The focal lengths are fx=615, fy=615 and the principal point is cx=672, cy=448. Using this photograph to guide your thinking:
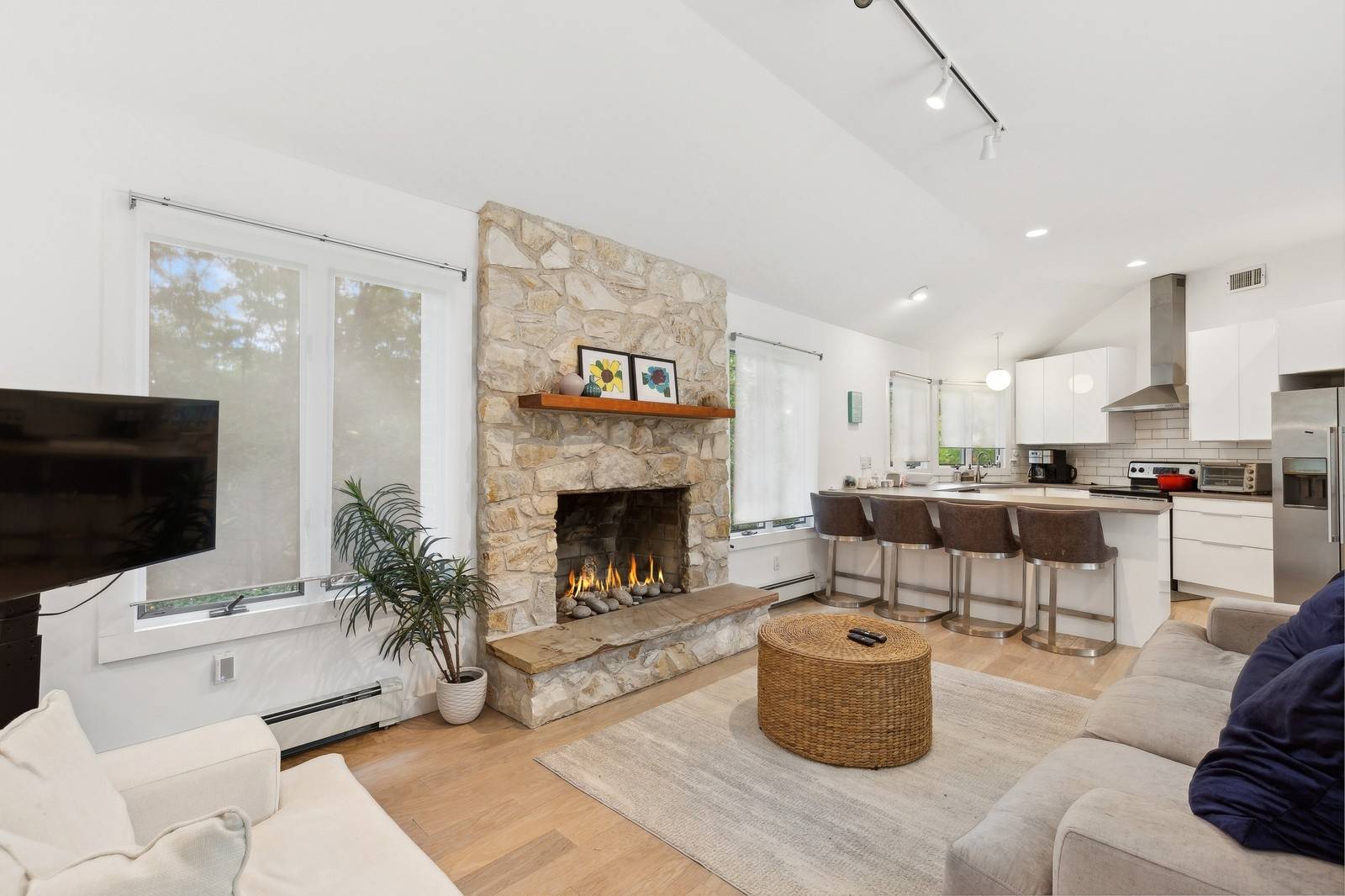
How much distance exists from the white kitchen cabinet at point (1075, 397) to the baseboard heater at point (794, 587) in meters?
3.46

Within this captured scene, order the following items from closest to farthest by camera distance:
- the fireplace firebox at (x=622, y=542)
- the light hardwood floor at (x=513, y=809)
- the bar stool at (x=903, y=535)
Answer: the light hardwood floor at (x=513, y=809)
the fireplace firebox at (x=622, y=542)
the bar stool at (x=903, y=535)

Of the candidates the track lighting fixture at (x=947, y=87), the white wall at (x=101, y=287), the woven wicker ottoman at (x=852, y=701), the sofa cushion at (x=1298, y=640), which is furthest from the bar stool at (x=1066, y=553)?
the white wall at (x=101, y=287)

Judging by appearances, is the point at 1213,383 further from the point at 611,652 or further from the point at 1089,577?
the point at 611,652

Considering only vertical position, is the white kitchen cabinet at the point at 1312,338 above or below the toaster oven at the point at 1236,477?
above

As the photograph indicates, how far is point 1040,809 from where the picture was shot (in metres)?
1.34

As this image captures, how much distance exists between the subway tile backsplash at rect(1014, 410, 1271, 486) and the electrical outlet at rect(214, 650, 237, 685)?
24.0ft

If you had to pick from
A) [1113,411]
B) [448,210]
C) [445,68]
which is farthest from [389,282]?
[1113,411]

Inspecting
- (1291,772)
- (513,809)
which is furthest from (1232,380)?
(513,809)

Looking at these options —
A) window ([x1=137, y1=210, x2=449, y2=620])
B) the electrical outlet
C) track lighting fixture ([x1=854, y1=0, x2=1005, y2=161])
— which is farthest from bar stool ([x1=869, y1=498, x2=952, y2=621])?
the electrical outlet

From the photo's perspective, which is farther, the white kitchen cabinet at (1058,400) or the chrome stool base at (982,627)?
the white kitchen cabinet at (1058,400)

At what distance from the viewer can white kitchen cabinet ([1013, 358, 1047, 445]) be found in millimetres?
6809

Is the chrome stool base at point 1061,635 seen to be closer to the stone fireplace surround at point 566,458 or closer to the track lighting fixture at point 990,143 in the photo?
the stone fireplace surround at point 566,458

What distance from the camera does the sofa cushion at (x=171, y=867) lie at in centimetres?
76

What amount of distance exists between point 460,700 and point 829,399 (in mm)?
3882
